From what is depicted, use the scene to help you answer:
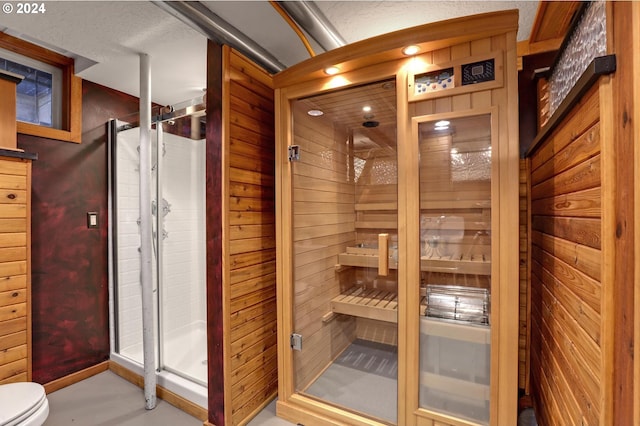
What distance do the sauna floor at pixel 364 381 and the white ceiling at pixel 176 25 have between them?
2.01m

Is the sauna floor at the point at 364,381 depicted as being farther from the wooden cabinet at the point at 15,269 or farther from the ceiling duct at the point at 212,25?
the ceiling duct at the point at 212,25

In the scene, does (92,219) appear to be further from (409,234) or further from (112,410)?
(409,234)

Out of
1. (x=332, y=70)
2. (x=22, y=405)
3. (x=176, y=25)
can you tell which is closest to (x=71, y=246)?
(x=22, y=405)

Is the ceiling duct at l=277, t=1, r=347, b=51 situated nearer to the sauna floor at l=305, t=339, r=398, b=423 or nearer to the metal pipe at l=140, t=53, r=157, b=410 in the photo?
the metal pipe at l=140, t=53, r=157, b=410

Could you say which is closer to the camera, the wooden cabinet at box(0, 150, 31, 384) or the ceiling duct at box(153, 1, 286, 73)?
the ceiling duct at box(153, 1, 286, 73)

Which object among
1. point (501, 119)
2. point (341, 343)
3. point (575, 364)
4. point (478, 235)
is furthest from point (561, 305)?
point (341, 343)

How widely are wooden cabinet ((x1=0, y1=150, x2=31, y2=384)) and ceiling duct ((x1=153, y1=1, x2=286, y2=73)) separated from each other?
146 cm

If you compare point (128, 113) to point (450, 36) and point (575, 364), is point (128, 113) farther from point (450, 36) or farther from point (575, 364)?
point (575, 364)

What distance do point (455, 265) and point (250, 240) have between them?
125 cm

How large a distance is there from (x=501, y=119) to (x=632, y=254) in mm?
810

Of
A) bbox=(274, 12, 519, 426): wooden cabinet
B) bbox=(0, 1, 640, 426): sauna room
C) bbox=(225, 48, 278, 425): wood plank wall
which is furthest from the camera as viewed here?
bbox=(225, 48, 278, 425): wood plank wall

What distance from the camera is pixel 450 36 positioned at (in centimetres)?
132

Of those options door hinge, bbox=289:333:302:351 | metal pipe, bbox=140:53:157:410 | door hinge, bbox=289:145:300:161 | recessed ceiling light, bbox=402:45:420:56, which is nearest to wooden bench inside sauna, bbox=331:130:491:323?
recessed ceiling light, bbox=402:45:420:56

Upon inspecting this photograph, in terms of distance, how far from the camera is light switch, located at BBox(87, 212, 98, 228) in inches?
96.9
